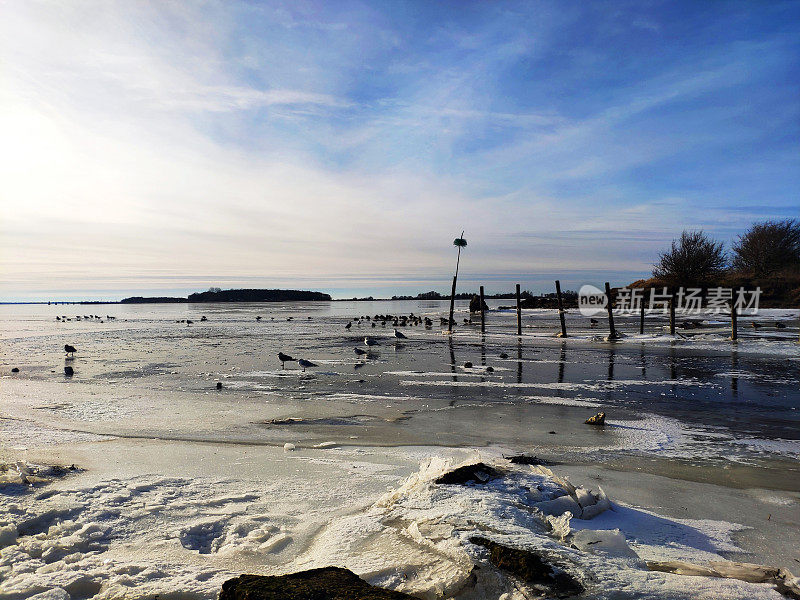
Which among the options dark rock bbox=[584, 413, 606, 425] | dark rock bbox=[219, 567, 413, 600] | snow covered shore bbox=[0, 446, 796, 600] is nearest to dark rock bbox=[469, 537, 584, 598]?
snow covered shore bbox=[0, 446, 796, 600]

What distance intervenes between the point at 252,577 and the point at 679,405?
10.0 metres

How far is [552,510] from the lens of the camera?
3.91 m

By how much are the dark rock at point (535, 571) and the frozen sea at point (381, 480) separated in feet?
0.37

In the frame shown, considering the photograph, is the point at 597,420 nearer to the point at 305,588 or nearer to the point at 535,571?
the point at 535,571

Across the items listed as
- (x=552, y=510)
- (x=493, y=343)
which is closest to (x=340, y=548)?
(x=552, y=510)

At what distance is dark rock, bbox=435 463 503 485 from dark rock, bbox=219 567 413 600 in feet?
5.90

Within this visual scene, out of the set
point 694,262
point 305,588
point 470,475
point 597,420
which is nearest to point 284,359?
point 597,420

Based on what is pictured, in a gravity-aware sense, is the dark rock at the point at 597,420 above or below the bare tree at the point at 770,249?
below

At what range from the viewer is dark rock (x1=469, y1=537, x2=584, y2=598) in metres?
2.69

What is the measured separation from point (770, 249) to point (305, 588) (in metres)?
71.3

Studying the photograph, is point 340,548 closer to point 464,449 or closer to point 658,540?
point 658,540

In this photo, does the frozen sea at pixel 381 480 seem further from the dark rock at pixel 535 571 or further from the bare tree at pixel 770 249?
the bare tree at pixel 770 249

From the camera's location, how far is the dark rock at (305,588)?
2398 mm

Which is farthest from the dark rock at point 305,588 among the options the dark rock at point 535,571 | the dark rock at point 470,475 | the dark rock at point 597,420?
the dark rock at point 597,420
